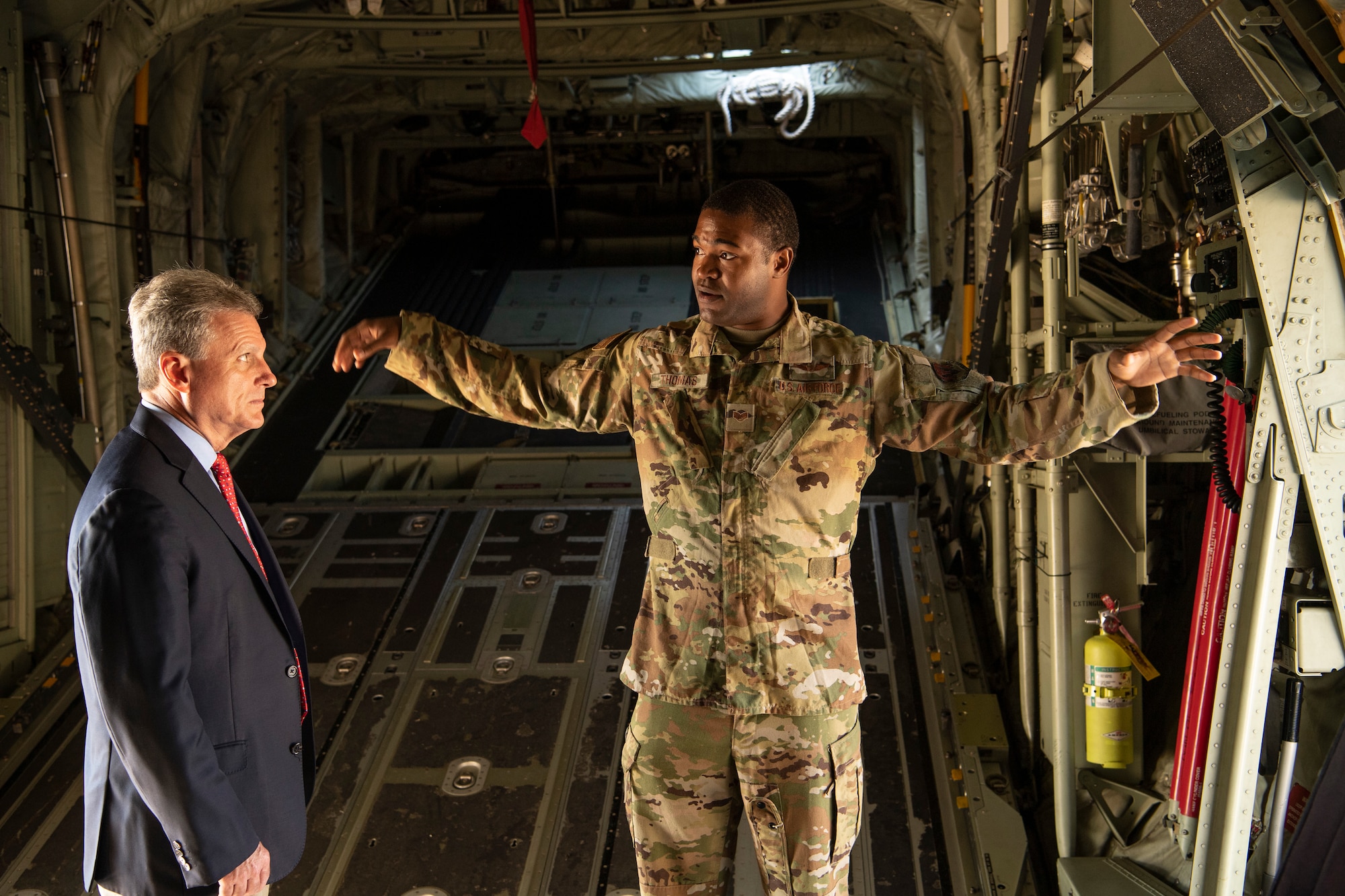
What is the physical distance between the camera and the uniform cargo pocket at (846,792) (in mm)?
2338

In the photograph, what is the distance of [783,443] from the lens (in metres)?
2.33

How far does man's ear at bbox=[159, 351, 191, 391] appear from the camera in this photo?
1998 mm

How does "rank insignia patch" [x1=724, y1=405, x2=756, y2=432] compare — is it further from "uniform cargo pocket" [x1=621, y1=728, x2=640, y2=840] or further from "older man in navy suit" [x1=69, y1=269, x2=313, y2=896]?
"older man in navy suit" [x1=69, y1=269, x2=313, y2=896]

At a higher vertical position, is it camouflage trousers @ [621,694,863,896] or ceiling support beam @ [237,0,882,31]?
ceiling support beam @ [237,0,882,31]

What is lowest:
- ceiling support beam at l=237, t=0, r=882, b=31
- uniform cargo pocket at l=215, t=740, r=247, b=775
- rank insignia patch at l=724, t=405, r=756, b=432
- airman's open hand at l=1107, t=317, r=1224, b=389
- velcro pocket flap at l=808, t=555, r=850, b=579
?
uniform cargo pocket at l=215, t=740, r=247, b=775

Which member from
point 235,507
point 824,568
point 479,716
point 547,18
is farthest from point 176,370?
point 547,18

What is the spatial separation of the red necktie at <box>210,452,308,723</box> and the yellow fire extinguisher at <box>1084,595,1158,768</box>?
8.53 feet

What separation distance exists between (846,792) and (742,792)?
25cm

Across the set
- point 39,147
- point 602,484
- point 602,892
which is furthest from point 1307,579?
point 39,147

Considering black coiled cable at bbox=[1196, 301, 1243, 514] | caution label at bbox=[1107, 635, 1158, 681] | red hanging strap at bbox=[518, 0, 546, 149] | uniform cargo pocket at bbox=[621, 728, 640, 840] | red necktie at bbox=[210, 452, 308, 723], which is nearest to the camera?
red necktie at bbox=[210, 452, 308, 723]

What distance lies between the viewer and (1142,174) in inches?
131

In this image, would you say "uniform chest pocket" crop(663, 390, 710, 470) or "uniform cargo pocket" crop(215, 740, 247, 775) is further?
"uniform chest pocket" crop(663, 390, 710, 470)

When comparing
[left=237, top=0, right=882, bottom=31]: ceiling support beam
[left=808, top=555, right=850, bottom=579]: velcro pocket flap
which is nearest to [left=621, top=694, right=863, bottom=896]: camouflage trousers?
[left=808, top=555, right=850, bottom=579]: velcro pocket flap

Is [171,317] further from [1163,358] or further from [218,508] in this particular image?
[1163,358]
